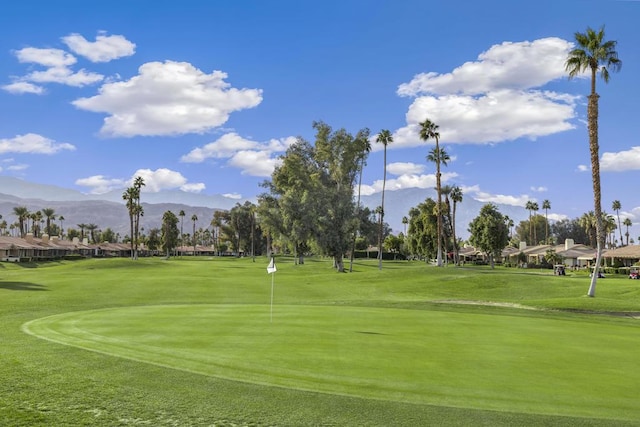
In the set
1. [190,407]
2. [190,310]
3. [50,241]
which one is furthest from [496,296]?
[50,241]

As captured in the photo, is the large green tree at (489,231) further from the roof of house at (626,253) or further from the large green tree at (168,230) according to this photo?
the large green tree at (168,230)

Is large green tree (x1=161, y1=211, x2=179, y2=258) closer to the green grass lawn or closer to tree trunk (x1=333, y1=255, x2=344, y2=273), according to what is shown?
tree trunk (x1=333, y1=255, x2=344, y2=273)

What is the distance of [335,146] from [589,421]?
69487 millimetres

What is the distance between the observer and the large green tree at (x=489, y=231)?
9619cm

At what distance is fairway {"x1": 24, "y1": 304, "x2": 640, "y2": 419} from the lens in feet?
32.8

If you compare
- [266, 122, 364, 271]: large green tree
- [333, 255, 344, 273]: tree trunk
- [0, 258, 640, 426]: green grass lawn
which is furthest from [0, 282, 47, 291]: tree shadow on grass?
[333, 255, 344, 273]: tree trunk

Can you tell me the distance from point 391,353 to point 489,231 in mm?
87433

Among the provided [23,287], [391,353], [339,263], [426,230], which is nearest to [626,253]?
[426,230]

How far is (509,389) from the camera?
1028 cm

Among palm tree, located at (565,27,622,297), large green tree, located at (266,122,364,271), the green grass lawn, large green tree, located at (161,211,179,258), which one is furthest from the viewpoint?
large green tree, located at (161,211,179,258)

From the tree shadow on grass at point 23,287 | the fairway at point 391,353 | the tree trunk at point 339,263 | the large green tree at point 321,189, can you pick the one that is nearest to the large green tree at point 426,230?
the large green tree at point 321,189

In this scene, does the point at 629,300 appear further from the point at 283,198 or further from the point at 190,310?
the point at 283,198

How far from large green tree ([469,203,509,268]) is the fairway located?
76.3 metres

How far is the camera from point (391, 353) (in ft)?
44.3
